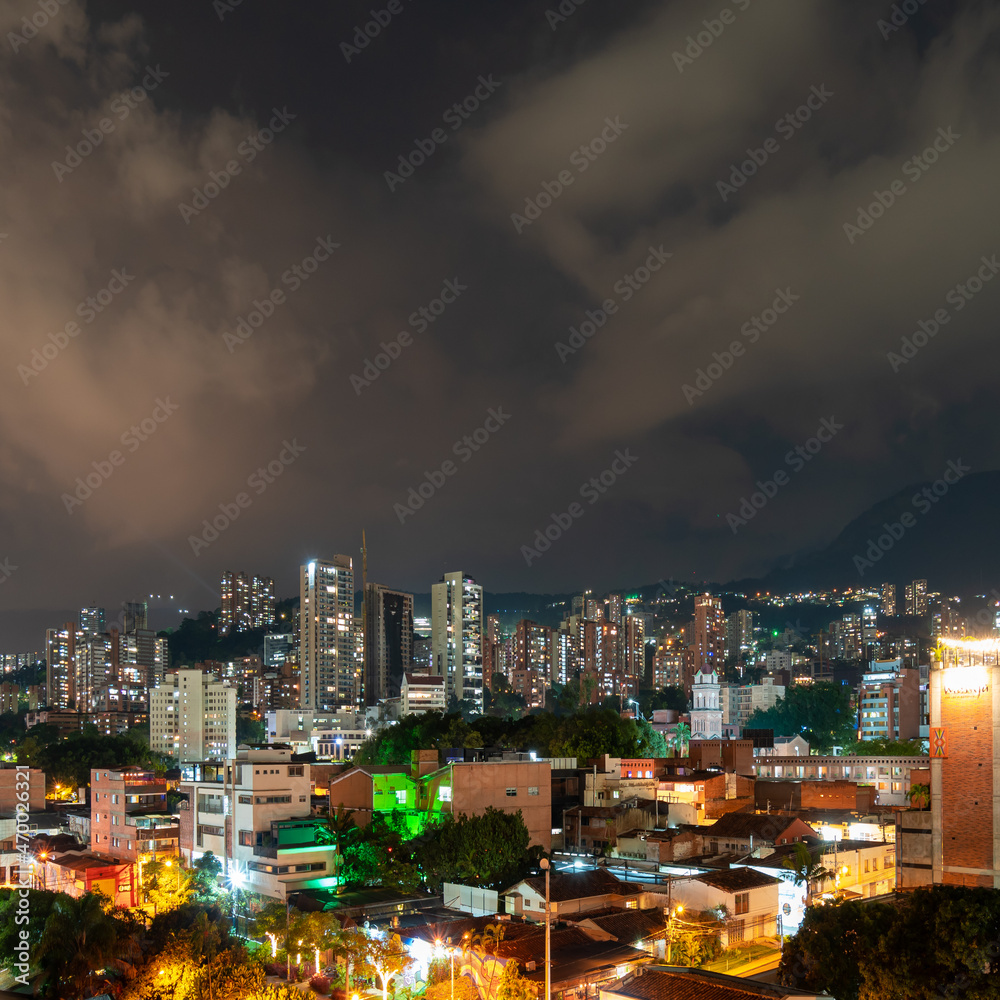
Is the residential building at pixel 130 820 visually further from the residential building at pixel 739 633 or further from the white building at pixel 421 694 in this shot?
the residential building at pixel 739 633

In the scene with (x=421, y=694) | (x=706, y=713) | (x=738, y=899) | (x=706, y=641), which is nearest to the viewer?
(x=738, y=899)

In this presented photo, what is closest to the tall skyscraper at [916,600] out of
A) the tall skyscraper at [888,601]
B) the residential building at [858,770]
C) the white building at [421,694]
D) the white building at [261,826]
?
the tall skyscraper at [888,601]

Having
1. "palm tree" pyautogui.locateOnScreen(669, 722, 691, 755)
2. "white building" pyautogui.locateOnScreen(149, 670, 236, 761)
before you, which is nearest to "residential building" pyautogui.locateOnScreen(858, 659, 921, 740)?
"palm tree" pyautogui.locateOnScreen(669, 722, 691, 755)

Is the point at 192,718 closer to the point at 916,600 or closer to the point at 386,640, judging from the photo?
the point at 386,640

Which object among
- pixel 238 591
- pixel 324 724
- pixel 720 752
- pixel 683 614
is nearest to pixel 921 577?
pixel 683 614

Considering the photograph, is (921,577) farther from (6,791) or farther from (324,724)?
(6,791)

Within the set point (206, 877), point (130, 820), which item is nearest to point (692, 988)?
point (206, 877)
